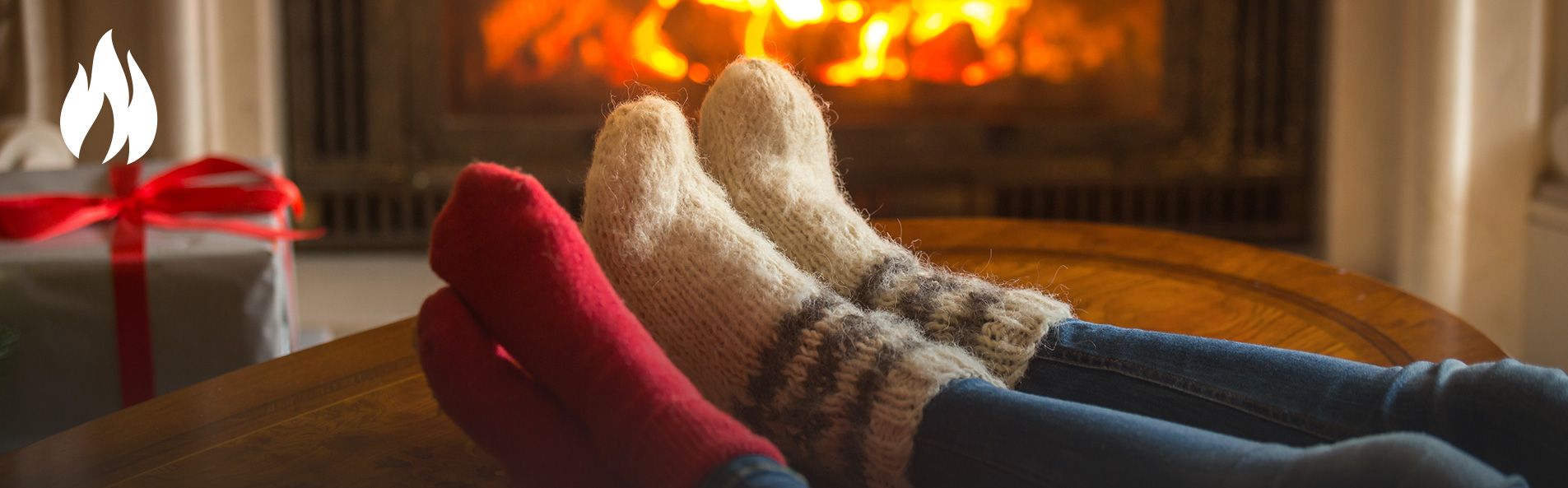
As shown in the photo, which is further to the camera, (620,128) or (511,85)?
(511,85)

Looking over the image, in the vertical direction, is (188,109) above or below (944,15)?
below

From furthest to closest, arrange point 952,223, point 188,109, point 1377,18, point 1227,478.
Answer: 1. point 1377,18
2. point 188,109
3. point 952,223
4. point 1227,478

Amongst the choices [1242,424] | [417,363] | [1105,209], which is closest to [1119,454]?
[1242,424]

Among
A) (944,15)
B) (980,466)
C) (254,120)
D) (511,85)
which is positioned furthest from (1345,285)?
(254,120)

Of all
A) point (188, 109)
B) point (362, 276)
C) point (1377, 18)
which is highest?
point (1377, 18)

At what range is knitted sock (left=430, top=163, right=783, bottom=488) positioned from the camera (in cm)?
48

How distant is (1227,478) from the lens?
1.43 ft

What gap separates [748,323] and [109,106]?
11.6 inches

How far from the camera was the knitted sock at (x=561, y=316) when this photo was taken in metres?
0.48

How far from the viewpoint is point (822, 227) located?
73 cm

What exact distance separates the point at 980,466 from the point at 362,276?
1.59 metres

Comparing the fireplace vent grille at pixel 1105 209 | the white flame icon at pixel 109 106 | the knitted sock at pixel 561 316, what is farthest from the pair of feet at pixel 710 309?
the fireplace vent grille at pixel 1105 209

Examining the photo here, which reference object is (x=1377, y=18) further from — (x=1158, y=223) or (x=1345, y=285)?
(x=1345, y=285)

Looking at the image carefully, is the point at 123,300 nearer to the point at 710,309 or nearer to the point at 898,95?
the point at 710,309
